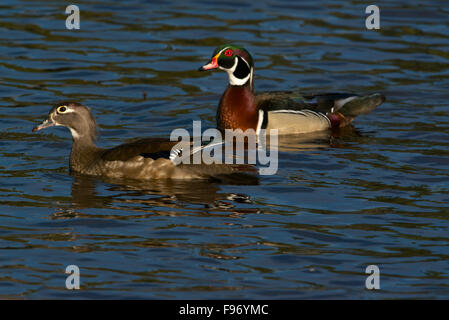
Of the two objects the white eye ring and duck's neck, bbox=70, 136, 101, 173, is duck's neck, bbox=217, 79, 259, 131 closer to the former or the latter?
duck's neck, bbox=70, 136, 101, 173

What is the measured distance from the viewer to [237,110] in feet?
51.1

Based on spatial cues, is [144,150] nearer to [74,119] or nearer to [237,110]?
[74,119]

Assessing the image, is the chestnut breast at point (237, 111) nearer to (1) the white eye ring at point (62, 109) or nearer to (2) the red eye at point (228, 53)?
(2) the red eye at point (228, 53)

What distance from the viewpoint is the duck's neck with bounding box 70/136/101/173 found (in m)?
13.1

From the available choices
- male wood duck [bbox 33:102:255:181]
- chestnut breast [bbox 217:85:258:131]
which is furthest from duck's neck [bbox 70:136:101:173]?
chestnut breast [bbox 217:85:258:131]

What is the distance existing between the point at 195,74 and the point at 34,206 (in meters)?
7.10

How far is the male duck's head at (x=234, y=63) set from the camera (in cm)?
1570

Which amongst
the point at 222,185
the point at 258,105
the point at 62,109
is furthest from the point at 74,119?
the point at 258,105

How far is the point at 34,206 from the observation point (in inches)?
458

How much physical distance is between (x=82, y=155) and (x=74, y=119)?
0.53m

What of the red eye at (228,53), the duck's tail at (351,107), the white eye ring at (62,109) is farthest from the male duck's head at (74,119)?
the duck's tail at (351,107)

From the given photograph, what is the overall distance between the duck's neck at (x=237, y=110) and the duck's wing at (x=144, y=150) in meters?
2.77
